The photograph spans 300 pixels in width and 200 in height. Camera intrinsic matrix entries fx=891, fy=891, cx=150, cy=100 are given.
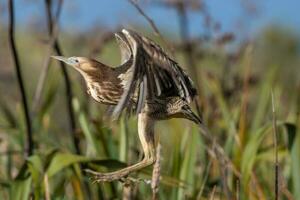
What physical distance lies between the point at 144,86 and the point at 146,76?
2 centimetres

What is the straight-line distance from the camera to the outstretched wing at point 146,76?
1.82m

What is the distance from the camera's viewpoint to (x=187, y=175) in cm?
334

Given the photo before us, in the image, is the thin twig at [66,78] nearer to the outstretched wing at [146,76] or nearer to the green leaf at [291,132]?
the green leaf at [291,132]

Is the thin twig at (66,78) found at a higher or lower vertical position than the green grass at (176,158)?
higher

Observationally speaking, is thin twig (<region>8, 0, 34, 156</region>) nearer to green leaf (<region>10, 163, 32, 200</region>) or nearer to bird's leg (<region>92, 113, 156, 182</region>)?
green leaf (<region>10, 163, 32, 200</region>)

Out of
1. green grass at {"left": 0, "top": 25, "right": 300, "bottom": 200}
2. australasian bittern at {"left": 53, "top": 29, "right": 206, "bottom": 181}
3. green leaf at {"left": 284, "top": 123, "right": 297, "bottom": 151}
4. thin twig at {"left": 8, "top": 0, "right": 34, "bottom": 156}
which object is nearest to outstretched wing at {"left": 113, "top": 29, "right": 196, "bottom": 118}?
australasian bittern at {"left": 53, "top": 29, "right": 206, "bottom": 181}

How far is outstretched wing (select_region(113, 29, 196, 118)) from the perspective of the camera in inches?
71.6

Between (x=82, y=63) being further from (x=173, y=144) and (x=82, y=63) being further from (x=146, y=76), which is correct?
(x=173, y=144)

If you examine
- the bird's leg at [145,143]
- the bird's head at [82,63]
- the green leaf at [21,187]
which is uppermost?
the bird's head at [82,63]

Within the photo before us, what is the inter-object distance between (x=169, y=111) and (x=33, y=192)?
1385 millimetres

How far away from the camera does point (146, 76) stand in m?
1.84

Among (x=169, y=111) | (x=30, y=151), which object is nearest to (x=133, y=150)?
(x=30, y=151)

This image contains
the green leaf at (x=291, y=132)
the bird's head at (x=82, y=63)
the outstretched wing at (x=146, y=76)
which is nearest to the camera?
the outstretched wing at (x=146, y=76)

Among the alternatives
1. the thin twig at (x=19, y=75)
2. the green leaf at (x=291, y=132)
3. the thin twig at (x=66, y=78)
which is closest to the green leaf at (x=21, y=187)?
the thin twig at (x=19, y=75)
